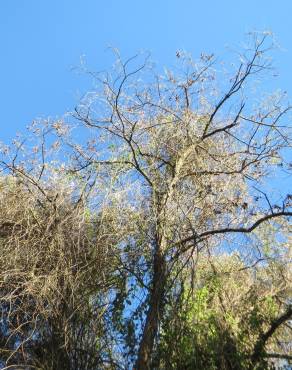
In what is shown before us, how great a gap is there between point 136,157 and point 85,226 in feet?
4.28

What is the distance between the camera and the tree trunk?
6387 millimetres

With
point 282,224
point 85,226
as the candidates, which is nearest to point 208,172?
point 282,224

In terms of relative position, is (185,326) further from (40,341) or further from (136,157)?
(136,157)

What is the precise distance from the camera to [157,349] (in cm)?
646

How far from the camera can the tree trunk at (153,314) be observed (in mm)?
6387

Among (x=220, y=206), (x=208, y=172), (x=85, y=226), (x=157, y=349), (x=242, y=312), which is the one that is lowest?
(x=157, y=349)

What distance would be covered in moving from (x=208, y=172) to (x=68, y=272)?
2.40 m

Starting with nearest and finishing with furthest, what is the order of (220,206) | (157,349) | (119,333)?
(157,349) → (119,333) → (220,206)

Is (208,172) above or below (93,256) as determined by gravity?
above

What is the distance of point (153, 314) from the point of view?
6.64 m

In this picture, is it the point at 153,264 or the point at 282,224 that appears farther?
the point at 282,224

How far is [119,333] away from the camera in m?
6.90

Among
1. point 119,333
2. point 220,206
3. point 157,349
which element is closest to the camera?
point 157,349

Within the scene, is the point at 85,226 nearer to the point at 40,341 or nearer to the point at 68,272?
the point at 68,272
